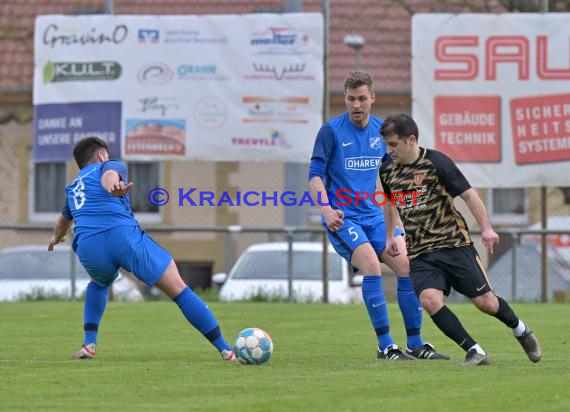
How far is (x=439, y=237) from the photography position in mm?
8789

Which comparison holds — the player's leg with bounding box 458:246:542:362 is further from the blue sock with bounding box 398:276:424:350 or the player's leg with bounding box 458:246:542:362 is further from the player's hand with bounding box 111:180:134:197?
the player's hand with bounding box 111:180:134:197

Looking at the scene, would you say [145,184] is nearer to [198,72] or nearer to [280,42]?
Result: [198,72]

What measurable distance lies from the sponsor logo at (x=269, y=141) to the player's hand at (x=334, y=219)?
749 cm

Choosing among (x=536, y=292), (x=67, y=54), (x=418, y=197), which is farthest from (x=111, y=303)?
(x=418, y=197)

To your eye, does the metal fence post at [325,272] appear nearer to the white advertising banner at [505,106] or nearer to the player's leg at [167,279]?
the white advertising banner at [505,106]

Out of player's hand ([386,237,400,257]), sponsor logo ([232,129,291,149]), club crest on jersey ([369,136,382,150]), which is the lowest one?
player's hand ([386,237,400,257])

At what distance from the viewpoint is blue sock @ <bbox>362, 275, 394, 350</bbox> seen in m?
9.74

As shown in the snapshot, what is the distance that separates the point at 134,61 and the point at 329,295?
401 centimetres

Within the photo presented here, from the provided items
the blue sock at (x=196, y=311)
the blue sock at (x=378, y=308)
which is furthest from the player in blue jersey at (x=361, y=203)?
the blue sock at (x=196, y=311)

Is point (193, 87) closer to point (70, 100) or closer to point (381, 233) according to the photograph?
point (70, 100)

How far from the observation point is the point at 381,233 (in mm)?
10133

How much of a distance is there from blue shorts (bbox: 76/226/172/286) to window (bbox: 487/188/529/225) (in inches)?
482

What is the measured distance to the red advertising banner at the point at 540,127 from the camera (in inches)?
675

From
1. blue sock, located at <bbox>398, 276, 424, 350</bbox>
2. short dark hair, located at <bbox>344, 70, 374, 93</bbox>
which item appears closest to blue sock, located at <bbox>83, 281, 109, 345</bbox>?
blue sock, located at <bbox>398, 276, 424, 350</bbox>
